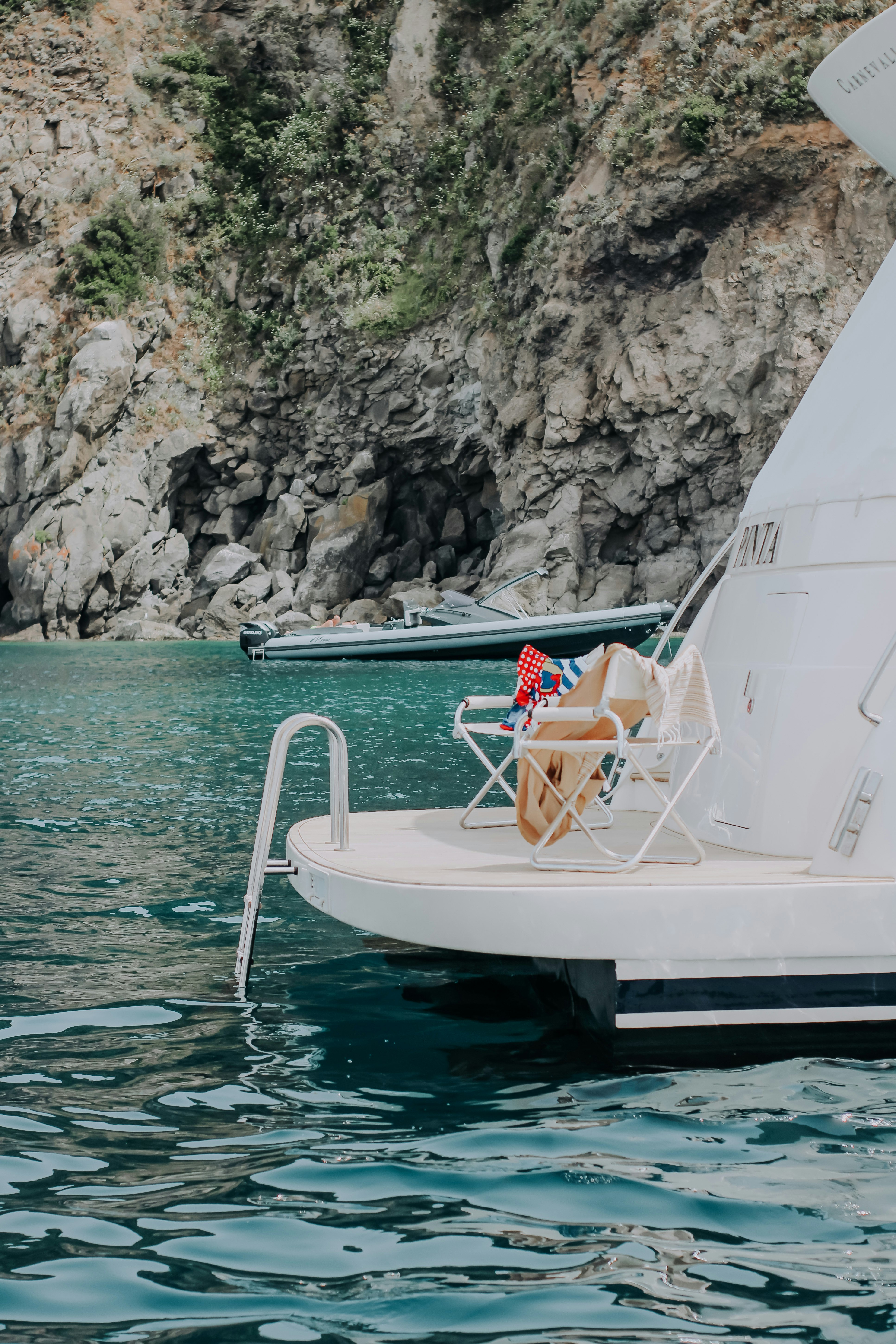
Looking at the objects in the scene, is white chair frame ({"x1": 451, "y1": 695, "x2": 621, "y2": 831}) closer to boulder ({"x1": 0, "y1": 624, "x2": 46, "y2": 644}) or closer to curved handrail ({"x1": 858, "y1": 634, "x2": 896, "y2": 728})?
curved handrail ({"x1": 858, "y1": 634, "x2": 896, "y2": 728})

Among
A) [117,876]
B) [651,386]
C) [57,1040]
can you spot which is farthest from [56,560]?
[57,1040]

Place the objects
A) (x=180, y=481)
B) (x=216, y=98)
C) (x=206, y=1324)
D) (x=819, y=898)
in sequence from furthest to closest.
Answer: (x=216, y=98) < (x=180, y=481) < (x=819, y=898) < (x=206, y=1324)

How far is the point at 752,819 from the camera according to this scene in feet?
14.1

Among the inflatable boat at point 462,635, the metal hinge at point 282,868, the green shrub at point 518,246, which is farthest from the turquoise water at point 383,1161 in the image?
the green shrub at point 518,246

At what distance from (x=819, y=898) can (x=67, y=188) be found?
174 feet

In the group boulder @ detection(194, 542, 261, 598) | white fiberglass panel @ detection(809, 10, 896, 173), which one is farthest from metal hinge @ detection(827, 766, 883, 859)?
boulder @ detection(194, 542, 261, 598)

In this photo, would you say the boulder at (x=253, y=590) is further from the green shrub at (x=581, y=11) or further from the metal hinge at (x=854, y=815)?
the metal hinge at (x=854, y=815)

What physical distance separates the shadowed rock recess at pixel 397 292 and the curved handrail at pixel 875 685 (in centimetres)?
3180

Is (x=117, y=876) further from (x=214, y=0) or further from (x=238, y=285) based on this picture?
(x=214, y=0)

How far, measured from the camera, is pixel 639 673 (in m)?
3.97

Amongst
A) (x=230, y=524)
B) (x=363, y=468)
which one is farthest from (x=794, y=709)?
(x=230, y=524)

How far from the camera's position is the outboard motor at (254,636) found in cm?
2659

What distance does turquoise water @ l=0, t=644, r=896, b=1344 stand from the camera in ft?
7.43

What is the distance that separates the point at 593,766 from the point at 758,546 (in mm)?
1459
